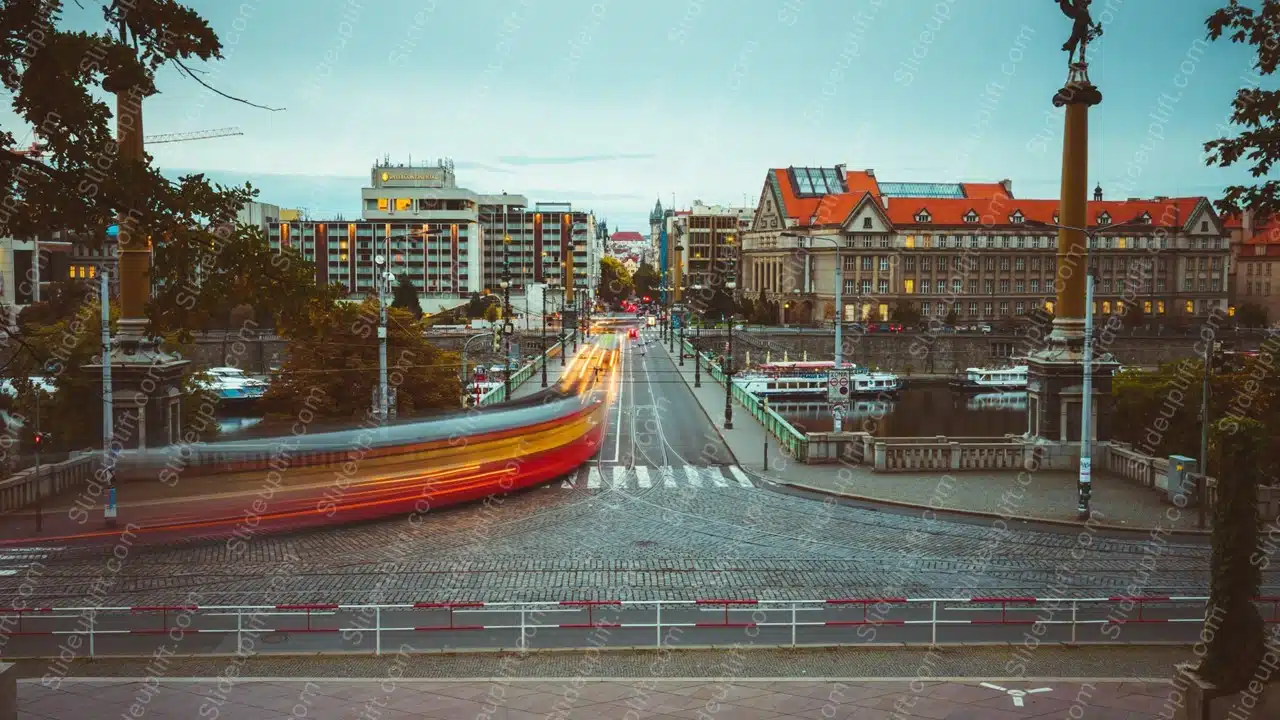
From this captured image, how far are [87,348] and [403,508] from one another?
1848cm

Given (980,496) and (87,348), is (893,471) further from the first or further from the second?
(87,348)

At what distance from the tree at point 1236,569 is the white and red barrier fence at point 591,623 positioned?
6590mm

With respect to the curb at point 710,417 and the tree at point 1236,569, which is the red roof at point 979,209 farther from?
the tree at point 1236,569

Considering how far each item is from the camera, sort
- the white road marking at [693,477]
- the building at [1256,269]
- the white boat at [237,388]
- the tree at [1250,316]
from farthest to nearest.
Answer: the building at [1256,269] → the tree at [1250,316] → the white boat at [237,388] → the white road marking at [693,477]

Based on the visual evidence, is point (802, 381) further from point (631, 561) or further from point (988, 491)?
point (631, 561)

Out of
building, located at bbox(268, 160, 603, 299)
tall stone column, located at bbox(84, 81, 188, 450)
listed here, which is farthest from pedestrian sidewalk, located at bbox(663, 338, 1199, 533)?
building, located at bbox(268, 160, 603, 299)

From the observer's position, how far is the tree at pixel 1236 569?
8.68 metres

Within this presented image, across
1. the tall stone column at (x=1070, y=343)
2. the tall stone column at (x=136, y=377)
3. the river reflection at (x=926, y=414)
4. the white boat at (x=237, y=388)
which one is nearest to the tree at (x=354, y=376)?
the tall stone column at (x=136, y=377)

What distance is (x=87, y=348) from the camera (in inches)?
1474

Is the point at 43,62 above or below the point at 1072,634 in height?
above

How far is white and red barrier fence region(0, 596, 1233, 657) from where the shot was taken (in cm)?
1555

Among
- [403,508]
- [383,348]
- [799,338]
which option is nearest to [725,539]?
[403,508]

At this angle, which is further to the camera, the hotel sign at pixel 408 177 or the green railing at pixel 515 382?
the hotel sign at pixel 408 177

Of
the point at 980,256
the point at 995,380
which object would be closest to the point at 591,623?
the point at 995,380
